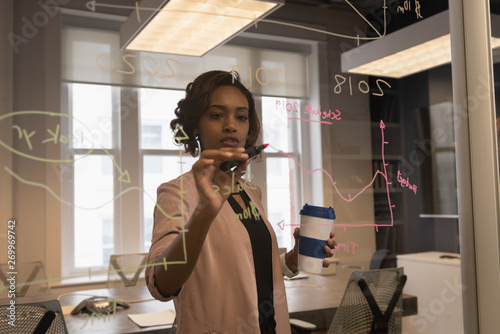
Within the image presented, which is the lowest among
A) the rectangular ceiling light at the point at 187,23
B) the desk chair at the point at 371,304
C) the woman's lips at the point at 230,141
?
the desk chair at the point at 371,304

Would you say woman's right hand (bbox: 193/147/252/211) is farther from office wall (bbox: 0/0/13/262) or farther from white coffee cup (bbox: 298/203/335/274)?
office wall (bbox: 0/0/13/262)

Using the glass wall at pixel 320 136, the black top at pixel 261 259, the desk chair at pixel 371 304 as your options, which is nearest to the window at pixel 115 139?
the glass wall at pixel 320 136

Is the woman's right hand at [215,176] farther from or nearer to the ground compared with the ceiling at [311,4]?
nearer to the ground

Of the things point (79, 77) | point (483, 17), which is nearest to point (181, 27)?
point (79, 77)

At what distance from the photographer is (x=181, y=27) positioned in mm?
1169

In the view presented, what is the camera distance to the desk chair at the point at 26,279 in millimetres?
979

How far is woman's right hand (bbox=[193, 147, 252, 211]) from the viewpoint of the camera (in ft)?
3.27

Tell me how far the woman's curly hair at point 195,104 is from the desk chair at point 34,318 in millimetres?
464

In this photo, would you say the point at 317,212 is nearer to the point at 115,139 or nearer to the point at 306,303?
the point at 306,303

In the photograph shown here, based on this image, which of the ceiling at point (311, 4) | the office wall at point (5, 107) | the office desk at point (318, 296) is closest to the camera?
the office wall at point (5, 107)

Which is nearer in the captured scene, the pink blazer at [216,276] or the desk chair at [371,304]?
the pink blazer at [216,276]

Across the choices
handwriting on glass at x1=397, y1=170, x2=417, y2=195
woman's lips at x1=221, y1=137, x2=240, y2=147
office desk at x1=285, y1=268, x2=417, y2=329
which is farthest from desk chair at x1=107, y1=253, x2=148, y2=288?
handwriting on glass at x1=397, y1=170, x2=417, y2=195

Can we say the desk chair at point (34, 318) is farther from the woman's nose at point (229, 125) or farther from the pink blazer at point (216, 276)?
the woman's nose at point (229, 125)

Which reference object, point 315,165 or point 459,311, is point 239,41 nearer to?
point 315,165
